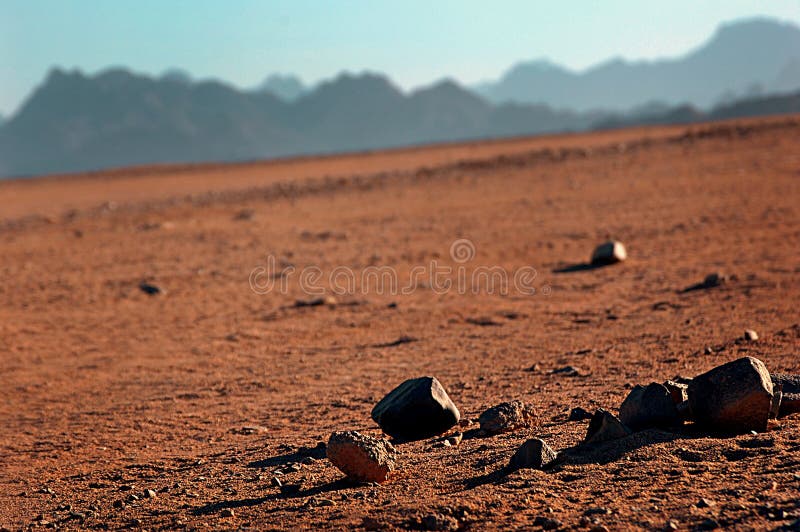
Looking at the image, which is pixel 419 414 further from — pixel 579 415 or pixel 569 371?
pixel 569 371

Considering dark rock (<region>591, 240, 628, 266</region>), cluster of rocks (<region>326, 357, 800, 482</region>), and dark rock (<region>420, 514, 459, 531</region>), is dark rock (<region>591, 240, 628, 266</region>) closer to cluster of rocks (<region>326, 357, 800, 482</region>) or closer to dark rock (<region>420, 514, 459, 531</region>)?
cluster of rocks (<region>326, 357, 800, 482</region>)

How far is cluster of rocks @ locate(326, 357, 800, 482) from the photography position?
15.0ft

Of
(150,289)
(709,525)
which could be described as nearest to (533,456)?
(709,525)

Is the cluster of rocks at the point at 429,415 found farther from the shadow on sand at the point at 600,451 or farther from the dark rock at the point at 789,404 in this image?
the dark rock at the point at 789,404

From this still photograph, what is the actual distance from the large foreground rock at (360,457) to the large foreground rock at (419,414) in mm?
726

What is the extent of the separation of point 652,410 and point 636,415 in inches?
3.6

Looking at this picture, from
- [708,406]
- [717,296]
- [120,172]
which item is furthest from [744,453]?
[120,172]

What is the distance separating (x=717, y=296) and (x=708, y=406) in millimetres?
4446

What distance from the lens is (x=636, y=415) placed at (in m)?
4.83

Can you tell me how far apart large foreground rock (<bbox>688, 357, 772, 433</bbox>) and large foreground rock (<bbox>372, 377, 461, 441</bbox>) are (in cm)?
148

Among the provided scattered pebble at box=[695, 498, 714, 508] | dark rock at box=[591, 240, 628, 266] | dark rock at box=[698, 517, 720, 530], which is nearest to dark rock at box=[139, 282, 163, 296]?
dark rock at box=[591, 240, 628, 266]

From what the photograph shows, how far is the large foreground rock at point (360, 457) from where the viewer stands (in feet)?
14.9

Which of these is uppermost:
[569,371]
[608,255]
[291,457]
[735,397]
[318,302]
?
[608,255]

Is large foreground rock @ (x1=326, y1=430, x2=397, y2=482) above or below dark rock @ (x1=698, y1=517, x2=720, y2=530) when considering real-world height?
above
